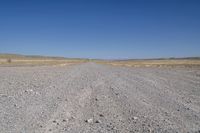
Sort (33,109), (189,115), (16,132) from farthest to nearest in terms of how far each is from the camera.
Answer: (33,109) → (189,115) → (16,132)

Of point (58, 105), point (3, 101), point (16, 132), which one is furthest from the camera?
point (3, 101)

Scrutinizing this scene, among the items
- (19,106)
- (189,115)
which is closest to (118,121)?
(189,115)

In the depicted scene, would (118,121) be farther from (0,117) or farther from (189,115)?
(0,117)

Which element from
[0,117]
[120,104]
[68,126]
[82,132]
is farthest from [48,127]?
[120,104]

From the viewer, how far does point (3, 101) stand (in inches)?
356

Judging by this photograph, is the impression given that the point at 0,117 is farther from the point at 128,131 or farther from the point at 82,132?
the point at 128,131

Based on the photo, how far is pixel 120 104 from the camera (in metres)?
8.68

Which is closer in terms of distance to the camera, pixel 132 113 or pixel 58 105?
pixel 132 113

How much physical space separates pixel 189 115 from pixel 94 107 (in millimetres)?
3094

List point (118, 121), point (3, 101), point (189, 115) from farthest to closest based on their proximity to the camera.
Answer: point (3, 101), point (189, 115), point (118, 121)

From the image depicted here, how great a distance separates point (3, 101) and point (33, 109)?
2123 millimetres

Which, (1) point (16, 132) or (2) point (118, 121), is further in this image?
(2) point (118, 121)

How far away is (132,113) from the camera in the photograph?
7262mm

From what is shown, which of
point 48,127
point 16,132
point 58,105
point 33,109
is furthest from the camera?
point 58,105
